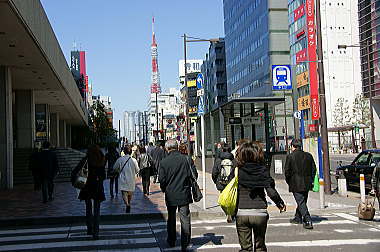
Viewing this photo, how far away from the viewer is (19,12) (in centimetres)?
1334

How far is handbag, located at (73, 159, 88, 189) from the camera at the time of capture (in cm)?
869

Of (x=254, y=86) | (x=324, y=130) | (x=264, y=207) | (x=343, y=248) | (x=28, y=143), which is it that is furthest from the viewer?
(x=254, y=86)

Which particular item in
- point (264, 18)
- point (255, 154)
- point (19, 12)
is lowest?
point (255, 154)

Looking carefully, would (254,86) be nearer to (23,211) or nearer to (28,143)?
(28,143)

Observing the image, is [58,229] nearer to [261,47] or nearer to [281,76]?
[281,76]

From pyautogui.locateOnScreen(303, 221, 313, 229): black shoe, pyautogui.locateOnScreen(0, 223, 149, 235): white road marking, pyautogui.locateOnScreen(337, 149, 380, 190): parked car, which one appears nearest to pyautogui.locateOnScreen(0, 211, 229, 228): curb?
pyautogui.locateOnScreen(0, 223, 149, 235): white road marking

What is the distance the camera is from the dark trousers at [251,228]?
5297mm

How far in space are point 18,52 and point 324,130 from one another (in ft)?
42.4

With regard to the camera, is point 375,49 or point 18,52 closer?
point 18,52

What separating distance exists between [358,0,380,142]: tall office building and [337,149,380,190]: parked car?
1961 inches

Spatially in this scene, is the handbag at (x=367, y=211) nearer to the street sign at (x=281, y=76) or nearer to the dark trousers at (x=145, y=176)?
the dark trousers at (x=145, y=176)

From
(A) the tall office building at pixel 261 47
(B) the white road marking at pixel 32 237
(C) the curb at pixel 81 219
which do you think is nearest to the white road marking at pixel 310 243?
(B) the white road marking at pixel 32 237

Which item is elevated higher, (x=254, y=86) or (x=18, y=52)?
(x=254, y=86)

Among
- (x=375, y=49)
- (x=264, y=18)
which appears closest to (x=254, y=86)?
(x=264, y=18)
